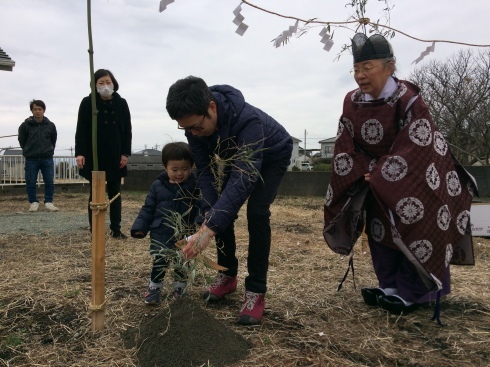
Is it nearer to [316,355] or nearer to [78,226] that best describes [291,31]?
[316,355]

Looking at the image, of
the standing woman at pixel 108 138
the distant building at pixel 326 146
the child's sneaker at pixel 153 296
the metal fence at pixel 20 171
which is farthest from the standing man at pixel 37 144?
the distant building at pixel 326 146

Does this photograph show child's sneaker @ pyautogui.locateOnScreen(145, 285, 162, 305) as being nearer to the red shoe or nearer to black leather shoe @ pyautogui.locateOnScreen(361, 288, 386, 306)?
the red shoe

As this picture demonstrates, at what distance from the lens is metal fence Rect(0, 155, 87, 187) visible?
1177 cm

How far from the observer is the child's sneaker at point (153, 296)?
2795mm

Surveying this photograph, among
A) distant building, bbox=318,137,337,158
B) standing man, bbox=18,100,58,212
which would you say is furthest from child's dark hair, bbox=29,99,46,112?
distant building, bbox=318,137,337,158

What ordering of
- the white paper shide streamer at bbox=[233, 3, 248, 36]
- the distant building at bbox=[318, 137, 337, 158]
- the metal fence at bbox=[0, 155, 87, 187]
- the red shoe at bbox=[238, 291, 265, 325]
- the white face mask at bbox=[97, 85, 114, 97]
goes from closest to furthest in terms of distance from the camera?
the red shoe at bbox=[238, 291, 265, 325], the white paper shide streamer at bbox=[233, 3, 248, 36], the white face mask at bbox=[97, 85, 114, 97], the metal fence at bbox=[0, 155, 87, 187], the distant building at bbox=[318, 137, 337, 158]

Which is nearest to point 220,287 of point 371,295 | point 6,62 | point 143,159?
point 371,295

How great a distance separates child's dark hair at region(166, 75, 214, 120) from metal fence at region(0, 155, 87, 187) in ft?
34.7

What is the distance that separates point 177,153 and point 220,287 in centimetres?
90

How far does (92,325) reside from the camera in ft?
7.84

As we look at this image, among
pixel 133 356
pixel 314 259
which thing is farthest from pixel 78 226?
pixel 133 356

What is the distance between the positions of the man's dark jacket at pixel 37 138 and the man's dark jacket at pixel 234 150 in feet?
18.2

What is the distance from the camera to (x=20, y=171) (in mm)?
12008

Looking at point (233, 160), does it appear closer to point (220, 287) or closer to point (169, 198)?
point (169, 198)
